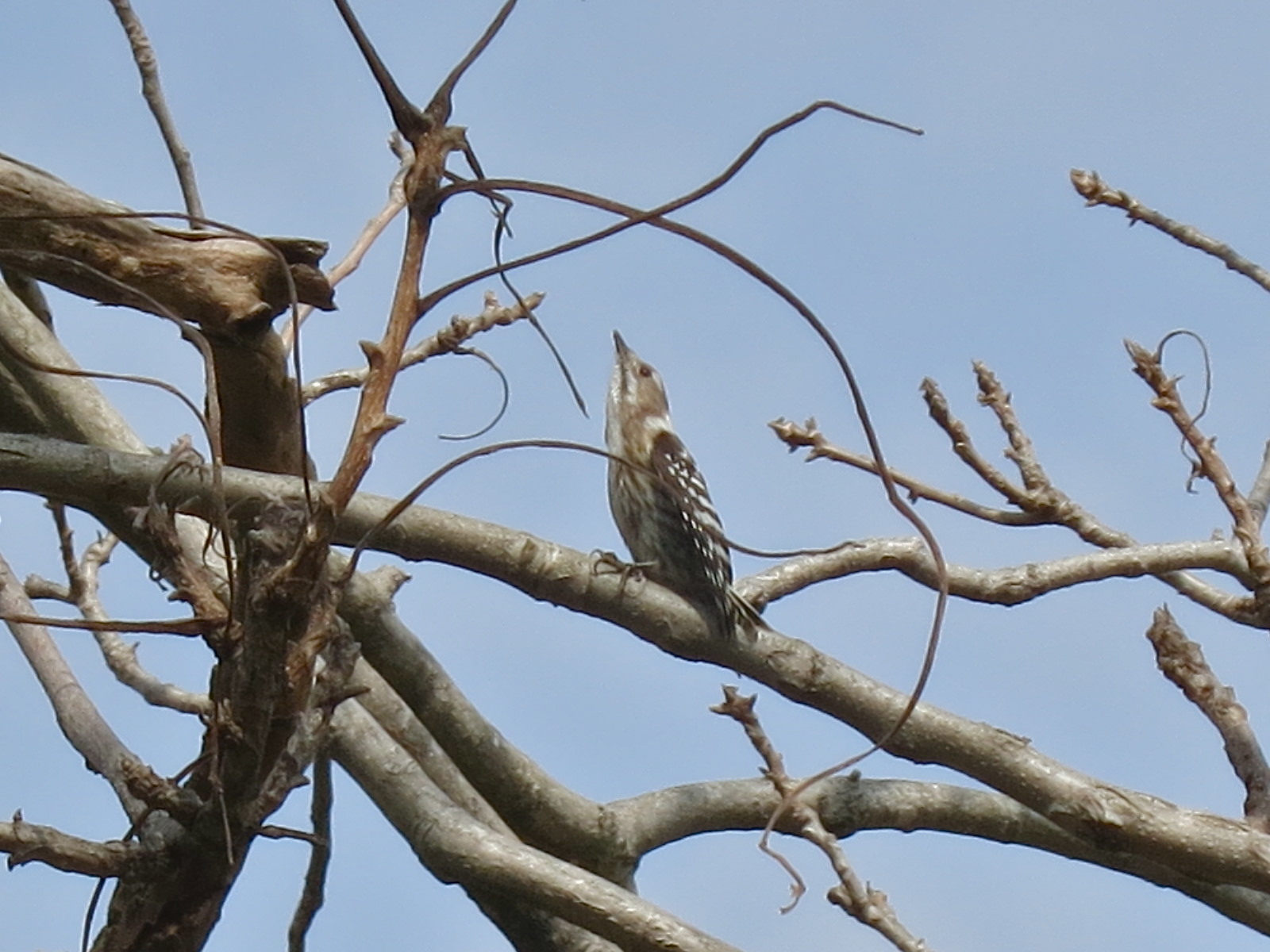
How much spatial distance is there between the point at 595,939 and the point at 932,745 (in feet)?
2.60

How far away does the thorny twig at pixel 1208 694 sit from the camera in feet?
11.4

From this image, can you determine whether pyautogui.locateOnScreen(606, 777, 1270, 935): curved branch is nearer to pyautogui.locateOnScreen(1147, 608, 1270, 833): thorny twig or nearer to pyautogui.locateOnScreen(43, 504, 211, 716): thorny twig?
pyautogui.locateOnScreen(1147, 608, 1270, 833): thorny twig

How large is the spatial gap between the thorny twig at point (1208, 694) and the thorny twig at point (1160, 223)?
102cm

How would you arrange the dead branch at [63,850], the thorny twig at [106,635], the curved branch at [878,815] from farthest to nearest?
the thorny twig at [106,635]
the curved branch at [878,815]
the dead branch at [63,850]

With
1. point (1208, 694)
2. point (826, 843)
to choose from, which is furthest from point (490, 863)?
point (1208, 694)

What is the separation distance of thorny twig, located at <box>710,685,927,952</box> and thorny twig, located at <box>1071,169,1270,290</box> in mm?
1822

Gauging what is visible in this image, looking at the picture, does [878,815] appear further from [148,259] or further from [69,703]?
[148,259]

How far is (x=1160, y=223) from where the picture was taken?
4020 mm

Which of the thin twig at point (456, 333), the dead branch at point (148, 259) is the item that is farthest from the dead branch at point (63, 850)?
the thin twig at point (456, 333)

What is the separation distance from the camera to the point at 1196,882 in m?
3.21

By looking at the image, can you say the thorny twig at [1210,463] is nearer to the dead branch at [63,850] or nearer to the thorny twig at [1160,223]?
the thorny twig at [1160,223]

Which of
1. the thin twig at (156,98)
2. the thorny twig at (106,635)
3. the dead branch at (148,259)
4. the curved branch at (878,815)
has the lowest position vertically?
the curved branch at (878,815)

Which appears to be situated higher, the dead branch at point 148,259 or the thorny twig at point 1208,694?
the dead branch at point 148,259

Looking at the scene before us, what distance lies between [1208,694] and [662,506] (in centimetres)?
230
